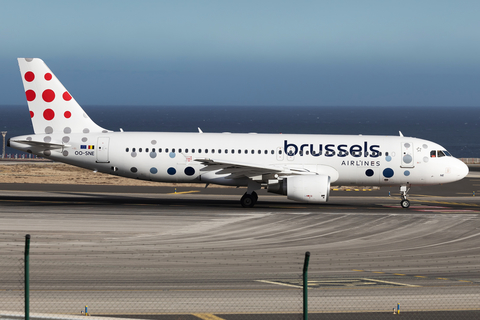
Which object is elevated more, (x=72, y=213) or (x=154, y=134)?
(x=154, y=134)

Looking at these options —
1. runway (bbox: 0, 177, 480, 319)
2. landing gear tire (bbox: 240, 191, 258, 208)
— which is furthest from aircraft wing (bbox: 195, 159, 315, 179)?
runway (bbox: 0, 177, 480, 319)

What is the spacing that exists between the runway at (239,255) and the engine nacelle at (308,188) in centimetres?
95

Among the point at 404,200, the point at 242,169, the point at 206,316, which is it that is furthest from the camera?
the point at 404,200

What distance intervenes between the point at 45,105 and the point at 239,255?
20.6 metres

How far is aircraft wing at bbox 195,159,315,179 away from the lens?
3344 centimetres

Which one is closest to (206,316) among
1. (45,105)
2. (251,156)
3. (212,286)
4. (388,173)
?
(212,286)

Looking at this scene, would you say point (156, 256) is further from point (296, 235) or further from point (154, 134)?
point (154, 134)

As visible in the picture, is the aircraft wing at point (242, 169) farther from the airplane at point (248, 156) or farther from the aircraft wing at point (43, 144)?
the aircraft wing at point (43, 144)

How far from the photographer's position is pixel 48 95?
36.8m

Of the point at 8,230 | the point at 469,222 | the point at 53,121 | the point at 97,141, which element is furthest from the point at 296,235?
the point at 53,121

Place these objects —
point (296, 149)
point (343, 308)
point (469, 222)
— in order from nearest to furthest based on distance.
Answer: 1. point (343, 308)
2. point (469, 222)
3. point (296, 149)

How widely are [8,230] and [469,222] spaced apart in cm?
2267

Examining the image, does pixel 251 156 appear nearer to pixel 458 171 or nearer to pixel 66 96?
pixel 66 96

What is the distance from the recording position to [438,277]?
18.5 metres
